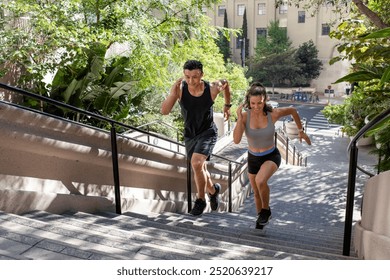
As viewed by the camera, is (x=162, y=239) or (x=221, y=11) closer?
(x=162, y=239)

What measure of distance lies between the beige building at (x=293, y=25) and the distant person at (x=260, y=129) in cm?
3960

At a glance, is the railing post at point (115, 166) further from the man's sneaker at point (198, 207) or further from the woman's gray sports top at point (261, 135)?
the woman's gray sports top at point (261, 135)

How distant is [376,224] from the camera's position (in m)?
3.43

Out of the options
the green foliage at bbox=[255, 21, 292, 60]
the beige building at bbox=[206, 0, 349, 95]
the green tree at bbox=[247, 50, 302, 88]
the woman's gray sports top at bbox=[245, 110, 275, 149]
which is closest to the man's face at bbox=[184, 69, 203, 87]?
the woman's gray sports top at bbox=[245, 110, 275, 149]

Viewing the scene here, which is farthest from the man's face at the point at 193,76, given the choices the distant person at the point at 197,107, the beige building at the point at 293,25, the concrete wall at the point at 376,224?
the beige building at the point at 293,25

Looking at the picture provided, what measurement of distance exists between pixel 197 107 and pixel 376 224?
2.00 metres

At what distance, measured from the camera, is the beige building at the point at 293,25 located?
42656 mm

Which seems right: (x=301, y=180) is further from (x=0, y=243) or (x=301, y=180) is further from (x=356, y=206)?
(x=0, y=243)

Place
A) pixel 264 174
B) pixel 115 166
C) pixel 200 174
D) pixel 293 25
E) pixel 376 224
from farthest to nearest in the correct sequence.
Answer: pixel 293 25 → pixel 200 174 → pixel 264 174 → pixel 115 166 → pixel 376 224

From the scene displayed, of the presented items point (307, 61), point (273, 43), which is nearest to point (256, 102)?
point (273, 43)

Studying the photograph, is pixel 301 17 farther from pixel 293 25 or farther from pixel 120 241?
pixel 120 241

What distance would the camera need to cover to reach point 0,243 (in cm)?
265

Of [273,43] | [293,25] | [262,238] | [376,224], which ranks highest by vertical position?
[293,25]

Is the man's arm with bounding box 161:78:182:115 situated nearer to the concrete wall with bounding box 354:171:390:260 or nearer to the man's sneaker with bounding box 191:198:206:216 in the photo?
the man's sneaker with bounding box 191:198:206:216
